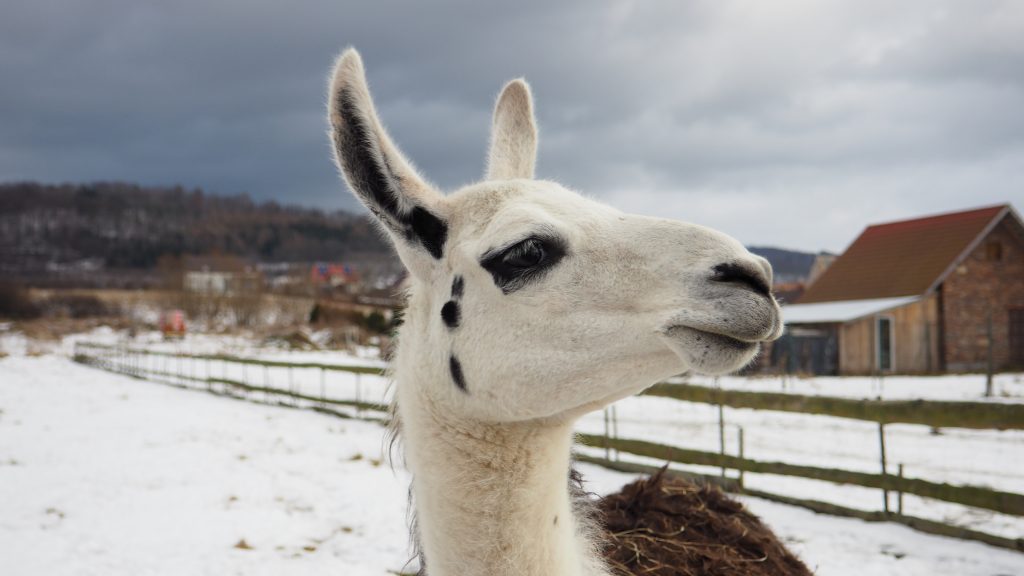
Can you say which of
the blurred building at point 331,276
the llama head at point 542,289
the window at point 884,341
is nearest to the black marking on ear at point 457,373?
the llama head at point 542,289

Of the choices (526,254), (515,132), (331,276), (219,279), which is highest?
(331,276)

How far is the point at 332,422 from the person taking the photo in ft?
46.9

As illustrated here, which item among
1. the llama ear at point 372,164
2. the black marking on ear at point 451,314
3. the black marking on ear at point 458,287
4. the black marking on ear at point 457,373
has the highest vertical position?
the llama ear at point 372,164

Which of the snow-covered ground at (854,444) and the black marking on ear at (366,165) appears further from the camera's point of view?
the snow-covered ground at (854,444)

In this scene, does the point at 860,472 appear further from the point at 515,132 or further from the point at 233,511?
the point at 233,511

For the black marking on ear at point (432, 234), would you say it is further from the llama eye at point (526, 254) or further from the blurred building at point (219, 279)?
the blurred building at point (219, 279)

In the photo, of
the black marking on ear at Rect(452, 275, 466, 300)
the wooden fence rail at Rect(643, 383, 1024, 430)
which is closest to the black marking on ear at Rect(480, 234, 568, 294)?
the black marking on ear at Rect(452, 275, 466, 300)

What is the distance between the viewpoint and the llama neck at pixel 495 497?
1.98 metres

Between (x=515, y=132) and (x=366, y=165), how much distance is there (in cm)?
109

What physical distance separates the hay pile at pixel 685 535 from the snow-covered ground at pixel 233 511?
1.23ft

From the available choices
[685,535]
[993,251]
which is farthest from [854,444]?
[993,251]

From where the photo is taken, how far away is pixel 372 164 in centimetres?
203

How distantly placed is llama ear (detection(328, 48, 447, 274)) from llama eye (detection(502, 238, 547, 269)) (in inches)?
12.7

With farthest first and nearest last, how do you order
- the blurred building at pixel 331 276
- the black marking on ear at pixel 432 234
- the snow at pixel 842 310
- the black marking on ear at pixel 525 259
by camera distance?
the blurred building at pixel 331 276, the snow at pixel 842 310, the black marking on ear at pixel 432 234, the black marking on ear at pixel 525 259
